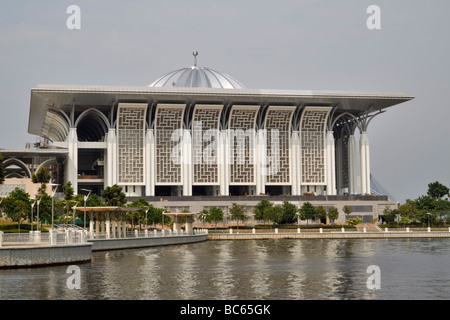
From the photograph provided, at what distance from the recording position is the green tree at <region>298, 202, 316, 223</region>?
92131 mm

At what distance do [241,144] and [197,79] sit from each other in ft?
57.6

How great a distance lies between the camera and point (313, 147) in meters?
102

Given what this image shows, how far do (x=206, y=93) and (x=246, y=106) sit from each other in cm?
666

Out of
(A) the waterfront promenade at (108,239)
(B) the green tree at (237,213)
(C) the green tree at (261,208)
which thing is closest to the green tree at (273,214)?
(C) the green tree at (261,208)

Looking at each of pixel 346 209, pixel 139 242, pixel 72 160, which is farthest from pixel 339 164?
pixel 139 242

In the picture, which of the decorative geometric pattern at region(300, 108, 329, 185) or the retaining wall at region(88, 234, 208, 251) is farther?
the decorative geometric pattern at region(300, 108, 329, 185)

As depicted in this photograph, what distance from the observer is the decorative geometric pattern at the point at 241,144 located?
319 feet

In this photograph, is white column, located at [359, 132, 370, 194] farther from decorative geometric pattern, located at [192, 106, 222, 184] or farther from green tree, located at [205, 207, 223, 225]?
green tree, located at [205, 207, 223, 225]

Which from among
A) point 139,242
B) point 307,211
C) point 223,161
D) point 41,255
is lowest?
point 139,242

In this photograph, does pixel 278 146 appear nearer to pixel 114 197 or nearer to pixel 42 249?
pixel 114 197

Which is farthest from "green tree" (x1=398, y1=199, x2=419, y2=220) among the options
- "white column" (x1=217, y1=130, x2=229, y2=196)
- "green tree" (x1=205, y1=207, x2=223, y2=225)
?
"green tree" (x1=205, y1=207, x2=223, y2=225)

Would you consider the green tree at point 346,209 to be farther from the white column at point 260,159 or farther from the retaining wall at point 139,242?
the retaining wall at point 139,242

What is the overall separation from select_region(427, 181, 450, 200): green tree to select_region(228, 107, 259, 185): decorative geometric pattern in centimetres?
3214

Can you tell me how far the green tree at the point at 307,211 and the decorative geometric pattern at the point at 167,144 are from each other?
17.8 metres
